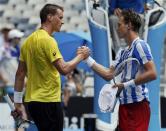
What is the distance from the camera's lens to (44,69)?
21.5ft

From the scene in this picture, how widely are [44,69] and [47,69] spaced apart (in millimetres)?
31

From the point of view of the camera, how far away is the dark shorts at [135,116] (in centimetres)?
636

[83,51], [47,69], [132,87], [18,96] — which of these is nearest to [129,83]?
[132,87]

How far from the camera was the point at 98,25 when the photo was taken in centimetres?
966

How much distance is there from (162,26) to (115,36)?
2.37 ft

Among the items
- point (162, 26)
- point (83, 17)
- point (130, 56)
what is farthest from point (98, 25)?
point (83, 17)

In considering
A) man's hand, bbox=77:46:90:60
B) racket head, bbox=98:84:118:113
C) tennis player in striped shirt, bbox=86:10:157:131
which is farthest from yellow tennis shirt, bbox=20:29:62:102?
tennis player in striped shirt, bbox=86:10:157:131

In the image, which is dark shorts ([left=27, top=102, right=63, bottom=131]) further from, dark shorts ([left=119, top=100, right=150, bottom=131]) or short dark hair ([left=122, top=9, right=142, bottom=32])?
short dark hair ([left=122, top=9, right=142, bottom=32])

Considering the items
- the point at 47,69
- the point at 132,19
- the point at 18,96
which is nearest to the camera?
the point at 132,19

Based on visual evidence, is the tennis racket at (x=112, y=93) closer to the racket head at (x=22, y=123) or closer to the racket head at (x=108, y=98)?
the racket head at (x=108, y=98)

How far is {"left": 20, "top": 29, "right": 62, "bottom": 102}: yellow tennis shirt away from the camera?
256 inches

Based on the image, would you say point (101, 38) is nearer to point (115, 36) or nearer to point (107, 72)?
point (115, 36)

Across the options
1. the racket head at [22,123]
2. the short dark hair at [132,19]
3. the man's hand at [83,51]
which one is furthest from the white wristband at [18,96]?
the short dark hair at [132,19]

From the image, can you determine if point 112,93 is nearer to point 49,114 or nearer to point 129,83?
point 129,83
